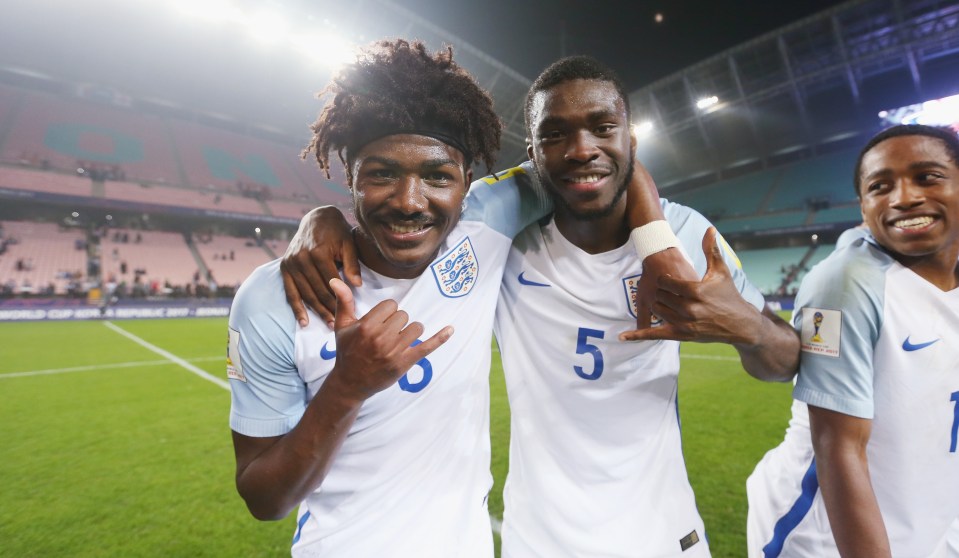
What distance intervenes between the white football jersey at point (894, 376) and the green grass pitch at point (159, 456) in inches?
53.4

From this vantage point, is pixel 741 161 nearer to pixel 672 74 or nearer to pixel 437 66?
pixel 672 74

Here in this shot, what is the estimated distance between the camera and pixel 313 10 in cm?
1800

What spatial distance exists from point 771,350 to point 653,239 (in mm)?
529

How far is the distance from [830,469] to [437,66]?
196 centimetres

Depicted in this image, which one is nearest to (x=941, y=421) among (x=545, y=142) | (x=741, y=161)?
(x=545, y=142)

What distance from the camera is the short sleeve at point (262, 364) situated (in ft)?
4.59

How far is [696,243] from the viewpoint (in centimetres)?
180

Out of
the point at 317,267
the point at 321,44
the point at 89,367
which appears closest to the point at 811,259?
the point at 321,44

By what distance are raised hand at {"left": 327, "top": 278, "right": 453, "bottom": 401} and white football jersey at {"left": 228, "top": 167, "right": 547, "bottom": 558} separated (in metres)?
0.32

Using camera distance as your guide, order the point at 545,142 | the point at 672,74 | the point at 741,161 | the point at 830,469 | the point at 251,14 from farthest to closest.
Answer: the point at 741,161
the point at 672,74
the point at 251,14
the point at 545,142
the point at 830,469

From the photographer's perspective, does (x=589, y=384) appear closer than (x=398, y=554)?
No

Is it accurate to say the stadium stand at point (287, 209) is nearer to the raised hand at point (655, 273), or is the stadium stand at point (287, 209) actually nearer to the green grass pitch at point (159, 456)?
the green grass pitch at point (159, 456)

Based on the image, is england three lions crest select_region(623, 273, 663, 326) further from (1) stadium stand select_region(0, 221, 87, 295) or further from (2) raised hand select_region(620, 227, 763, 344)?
(1) stadium stand select_region(0, 221, 87, 295)

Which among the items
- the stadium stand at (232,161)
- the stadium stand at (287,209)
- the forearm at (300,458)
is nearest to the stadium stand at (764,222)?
the stadium stand at (287,209)
